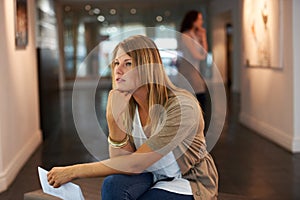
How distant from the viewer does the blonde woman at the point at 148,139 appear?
2197 mm

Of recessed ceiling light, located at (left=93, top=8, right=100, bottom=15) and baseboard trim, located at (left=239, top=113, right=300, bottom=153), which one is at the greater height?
recessed ceiling light, located at (left=93, top=8, right=100, bottom=15)

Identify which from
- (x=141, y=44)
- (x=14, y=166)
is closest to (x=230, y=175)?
(x=14, y=166)

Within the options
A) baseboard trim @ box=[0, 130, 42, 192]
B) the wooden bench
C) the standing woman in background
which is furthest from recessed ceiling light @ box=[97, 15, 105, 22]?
the wooden bench

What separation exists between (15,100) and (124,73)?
3.35 m

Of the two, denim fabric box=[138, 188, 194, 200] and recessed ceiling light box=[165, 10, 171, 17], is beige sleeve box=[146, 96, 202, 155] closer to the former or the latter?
denim fabric box=[138, 188, 194, 200]

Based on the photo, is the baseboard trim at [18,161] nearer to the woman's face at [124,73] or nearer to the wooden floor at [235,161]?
the wooden floor at [235,161]

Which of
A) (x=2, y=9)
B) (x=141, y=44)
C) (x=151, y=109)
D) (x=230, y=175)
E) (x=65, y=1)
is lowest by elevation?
(x=230, y=175)

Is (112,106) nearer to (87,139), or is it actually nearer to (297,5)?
(87,139)

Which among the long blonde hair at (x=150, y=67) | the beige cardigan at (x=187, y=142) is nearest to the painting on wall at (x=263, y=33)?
the beige cardigan at (x=187, y=142)

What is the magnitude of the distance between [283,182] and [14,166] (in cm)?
252

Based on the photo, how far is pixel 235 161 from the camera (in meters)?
5.45

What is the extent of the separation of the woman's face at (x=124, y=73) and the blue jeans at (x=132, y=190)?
1.32 ft

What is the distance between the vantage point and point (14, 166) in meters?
4.93

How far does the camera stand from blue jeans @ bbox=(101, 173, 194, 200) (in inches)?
89.8
